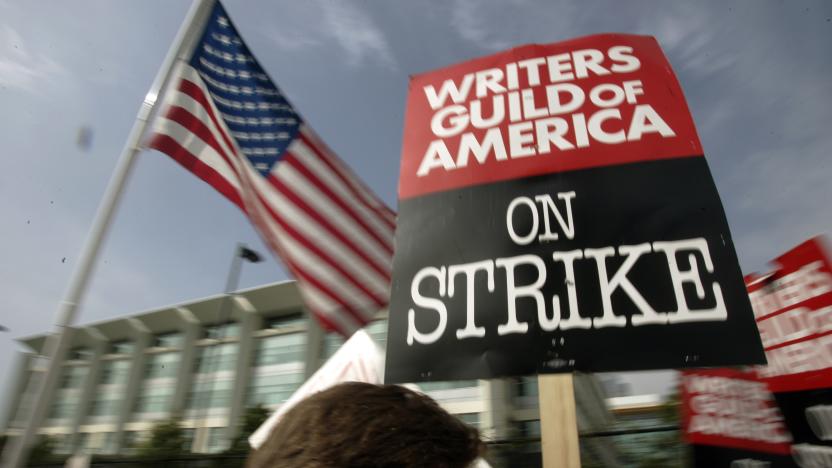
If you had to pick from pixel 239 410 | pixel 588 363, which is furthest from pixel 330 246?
pixel 239 410

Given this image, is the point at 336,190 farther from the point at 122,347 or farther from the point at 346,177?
the point at 122,347

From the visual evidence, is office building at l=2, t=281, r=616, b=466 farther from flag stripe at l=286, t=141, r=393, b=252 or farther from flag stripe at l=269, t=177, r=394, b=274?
flag stripe at l=269, t=177, r=394, b=274

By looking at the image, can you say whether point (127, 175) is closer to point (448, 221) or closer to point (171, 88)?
point (171, 88)

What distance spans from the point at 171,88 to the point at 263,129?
0.75 metres

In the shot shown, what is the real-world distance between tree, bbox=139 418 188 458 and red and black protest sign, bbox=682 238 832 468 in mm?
40205

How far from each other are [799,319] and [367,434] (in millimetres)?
2710

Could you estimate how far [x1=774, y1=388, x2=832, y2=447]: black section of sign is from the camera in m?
2.52

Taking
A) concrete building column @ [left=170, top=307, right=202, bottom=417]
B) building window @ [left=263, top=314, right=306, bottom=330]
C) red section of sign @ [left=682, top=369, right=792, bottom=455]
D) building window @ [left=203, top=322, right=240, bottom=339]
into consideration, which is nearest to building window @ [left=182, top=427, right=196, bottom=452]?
concrete building column @ [left=170, top=307, right=202, bottom=417]

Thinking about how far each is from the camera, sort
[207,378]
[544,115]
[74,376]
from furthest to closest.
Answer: [74,376] → [207,378] → [544,115]

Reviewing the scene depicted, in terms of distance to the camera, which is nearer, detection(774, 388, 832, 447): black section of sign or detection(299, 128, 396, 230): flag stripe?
detection(774, 388, 832, 447): black section of sign

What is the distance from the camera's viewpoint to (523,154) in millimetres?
2406

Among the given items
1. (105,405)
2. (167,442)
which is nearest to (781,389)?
(167,442)

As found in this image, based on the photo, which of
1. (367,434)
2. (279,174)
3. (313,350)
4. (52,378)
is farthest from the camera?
(313,350)

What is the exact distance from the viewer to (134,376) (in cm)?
5312
